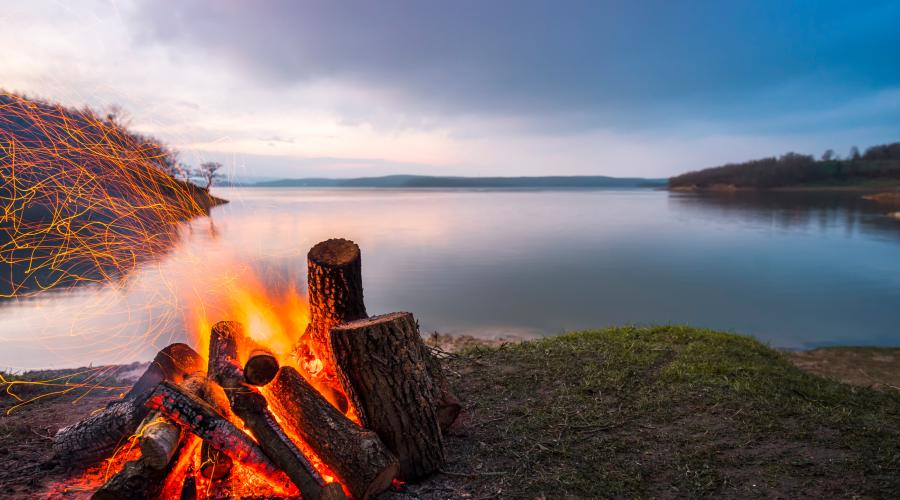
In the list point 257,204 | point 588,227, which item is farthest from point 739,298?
point 588,227

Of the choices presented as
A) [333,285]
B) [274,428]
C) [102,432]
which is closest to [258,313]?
[333,285]

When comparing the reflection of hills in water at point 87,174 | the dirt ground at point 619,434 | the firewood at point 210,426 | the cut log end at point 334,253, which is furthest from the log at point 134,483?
the cut log end at point 334,253

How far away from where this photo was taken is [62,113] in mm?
5414

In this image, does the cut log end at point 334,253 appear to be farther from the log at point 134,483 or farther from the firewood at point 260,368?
the log at point 134,483

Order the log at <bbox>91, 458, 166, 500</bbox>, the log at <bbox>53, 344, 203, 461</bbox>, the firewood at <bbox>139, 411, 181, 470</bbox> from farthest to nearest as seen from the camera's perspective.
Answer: the log at <bbox>53, 344, 203, 461</bbox> < the firewood at <bbox>139, 411, 181, 470</bbox> < the log at <bbox>91, 458, 166, 500</bbox>

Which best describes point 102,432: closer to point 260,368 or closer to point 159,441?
point 159,441

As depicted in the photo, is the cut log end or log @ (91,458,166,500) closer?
log @ (91,458,166,500)

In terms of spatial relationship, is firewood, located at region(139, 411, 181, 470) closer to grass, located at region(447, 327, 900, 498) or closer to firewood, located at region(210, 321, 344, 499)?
firewood, located at region(210, 321, 344, 499)

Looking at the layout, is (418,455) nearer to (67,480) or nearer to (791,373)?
(67,480)

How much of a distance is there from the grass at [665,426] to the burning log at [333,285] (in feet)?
5.52

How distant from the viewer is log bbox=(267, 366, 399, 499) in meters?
3.93

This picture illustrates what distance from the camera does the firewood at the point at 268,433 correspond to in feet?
12.6

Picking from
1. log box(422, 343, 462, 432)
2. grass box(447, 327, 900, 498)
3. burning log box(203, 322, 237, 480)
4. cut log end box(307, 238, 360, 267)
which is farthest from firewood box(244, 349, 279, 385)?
grass box(447, 327, 900, 498)

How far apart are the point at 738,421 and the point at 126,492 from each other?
5.65 metres
